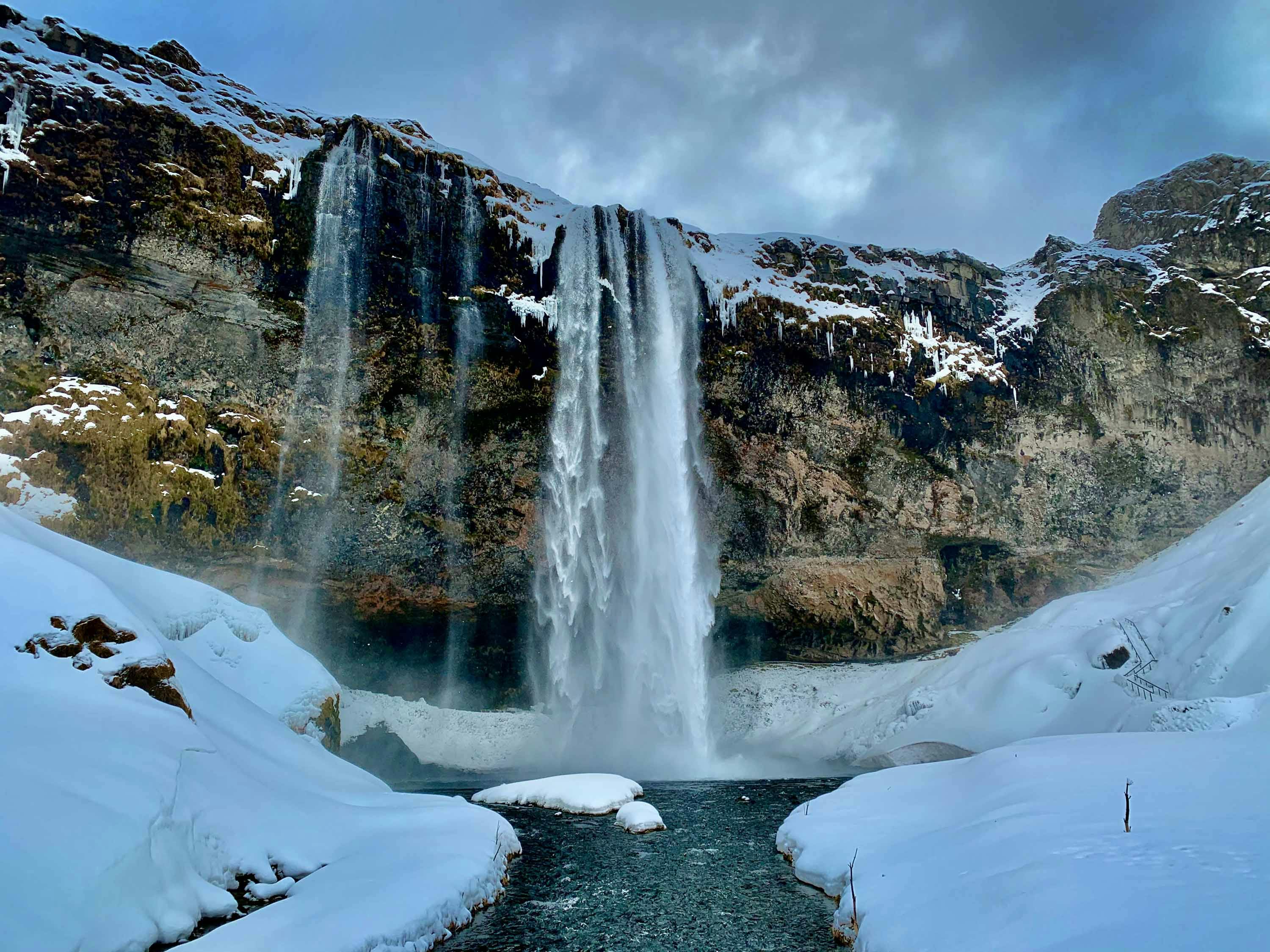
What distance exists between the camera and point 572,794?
17078mm

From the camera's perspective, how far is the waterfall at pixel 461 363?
86.8ft

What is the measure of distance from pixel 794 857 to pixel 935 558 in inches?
1029

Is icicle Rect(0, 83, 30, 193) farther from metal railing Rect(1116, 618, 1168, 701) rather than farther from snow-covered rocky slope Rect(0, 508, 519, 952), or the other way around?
metal railing Rect(1116, 618, 1168, 701)

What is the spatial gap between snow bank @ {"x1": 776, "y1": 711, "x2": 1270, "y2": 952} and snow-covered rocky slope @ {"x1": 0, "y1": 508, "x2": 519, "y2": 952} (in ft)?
16.1

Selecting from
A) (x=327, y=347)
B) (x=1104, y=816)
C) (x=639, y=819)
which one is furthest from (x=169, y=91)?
(x=1104, y=816)

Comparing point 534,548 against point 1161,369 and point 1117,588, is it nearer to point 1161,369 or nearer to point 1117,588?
point 1117,588

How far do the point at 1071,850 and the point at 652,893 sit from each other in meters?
5.88

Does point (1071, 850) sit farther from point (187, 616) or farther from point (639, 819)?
point (187, 616)

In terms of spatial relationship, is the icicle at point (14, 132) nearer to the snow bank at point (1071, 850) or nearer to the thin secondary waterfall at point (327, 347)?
the thin secondary waterfall at point (327, 347)

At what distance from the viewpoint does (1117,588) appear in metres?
28.6

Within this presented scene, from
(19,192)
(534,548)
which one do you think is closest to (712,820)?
(534,548)

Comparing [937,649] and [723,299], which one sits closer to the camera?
Result: [723,299]

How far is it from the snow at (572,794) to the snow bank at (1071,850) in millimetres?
6246

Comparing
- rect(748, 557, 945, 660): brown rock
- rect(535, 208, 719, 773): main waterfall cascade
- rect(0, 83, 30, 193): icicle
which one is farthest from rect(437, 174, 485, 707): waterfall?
rect(748, 557, 945, 660): brown rock
